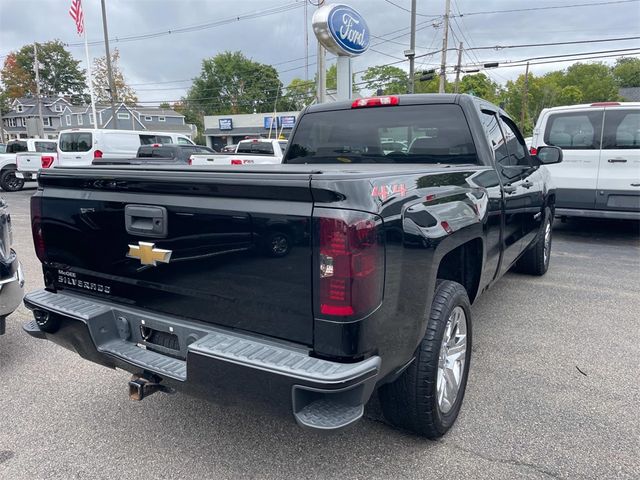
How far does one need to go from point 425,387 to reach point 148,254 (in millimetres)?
1535

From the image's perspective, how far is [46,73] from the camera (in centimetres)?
7288

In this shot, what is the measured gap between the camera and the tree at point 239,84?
253 feet

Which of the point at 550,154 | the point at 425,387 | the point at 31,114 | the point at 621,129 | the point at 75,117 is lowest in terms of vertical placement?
the point at 425,387

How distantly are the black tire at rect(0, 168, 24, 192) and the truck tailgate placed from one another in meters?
18.5

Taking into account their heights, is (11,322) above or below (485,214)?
below

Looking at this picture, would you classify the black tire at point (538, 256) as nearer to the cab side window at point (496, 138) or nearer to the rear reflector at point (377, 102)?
the cab side window at point (496, 138)

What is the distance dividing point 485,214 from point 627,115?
5758 mm

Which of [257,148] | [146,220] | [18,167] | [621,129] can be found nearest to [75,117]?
[18,167]

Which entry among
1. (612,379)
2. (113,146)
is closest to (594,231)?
(612,379)

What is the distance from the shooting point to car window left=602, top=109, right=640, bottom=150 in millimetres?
7121

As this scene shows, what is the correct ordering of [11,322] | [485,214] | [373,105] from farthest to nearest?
[11,322] < [373,105] < [485,214]

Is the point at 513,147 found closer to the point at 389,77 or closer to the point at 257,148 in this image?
the point at 257,148

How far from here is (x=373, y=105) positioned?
12.8 feet

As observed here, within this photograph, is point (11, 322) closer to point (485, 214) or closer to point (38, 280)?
point (38, 280)
